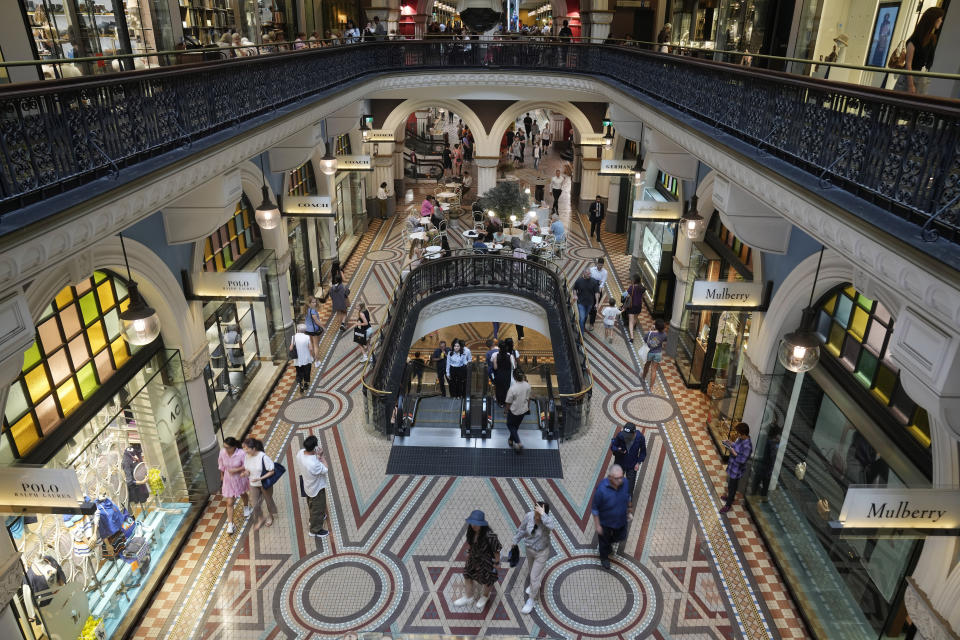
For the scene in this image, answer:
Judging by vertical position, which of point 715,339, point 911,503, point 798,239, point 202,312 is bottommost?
point 715,339

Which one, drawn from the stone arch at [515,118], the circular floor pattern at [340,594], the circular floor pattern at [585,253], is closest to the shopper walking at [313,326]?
the circular floor pattern at [340,594]

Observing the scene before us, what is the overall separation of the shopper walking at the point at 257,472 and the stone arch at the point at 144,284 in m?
1.45

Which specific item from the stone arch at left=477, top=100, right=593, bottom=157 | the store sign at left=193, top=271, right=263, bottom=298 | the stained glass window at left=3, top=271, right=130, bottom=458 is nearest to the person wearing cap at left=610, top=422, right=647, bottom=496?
the store sign at left=193, top=271, right=263, bottom=298

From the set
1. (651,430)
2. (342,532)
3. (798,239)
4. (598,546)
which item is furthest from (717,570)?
(342,532)

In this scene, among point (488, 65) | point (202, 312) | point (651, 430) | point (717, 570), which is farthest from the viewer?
point (488, 65)

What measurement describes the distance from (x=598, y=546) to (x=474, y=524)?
197 cm

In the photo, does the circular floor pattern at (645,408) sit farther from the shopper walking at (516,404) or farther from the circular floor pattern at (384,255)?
the circular floor pattern at (384,255)

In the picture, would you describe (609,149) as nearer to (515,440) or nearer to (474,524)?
(515,440)

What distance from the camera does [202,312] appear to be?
26.4 feet

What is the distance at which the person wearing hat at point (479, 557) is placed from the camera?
18.5 feet

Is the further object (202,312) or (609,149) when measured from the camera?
(609,149)

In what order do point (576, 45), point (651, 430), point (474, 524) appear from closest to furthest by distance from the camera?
point (474, 524) < point (651, 430) < point (576, 45)

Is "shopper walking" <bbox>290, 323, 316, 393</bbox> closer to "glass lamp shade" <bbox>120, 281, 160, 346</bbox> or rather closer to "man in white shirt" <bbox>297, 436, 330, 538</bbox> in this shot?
"man in white shirt" <bbox>297, 436, 330, 538</bbox>

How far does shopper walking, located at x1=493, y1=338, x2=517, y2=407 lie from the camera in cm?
920
